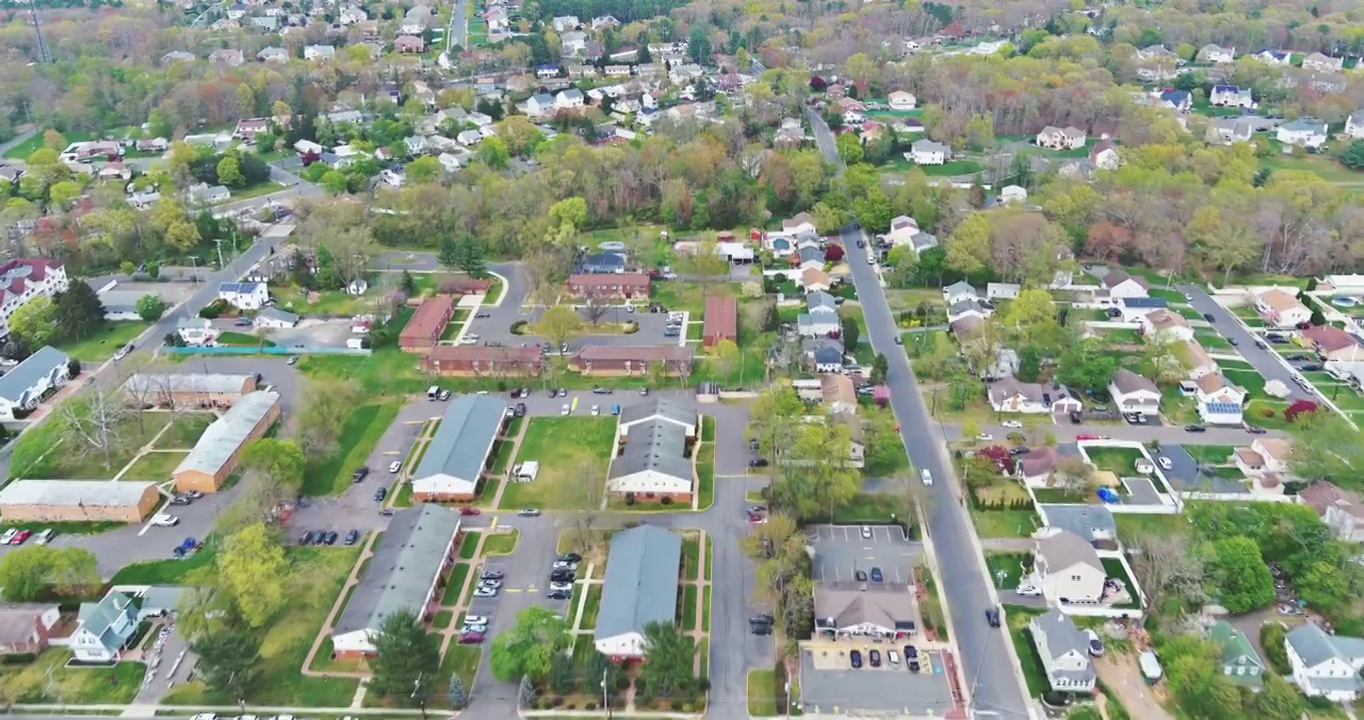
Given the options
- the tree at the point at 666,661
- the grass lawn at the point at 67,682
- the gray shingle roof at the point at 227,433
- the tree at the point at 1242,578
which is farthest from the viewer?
the gray shingle roof at the point at 227,433

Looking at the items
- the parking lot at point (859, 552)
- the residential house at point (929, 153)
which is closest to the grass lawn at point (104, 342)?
the parking lot at point (859, 552)

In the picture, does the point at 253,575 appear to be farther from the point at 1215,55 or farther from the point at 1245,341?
the point at 1215,55

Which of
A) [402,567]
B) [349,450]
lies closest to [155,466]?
[349,450]

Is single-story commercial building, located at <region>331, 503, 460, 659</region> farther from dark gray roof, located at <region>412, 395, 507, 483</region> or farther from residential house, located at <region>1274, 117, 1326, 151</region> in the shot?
residential house, located at <region>1274, 117, 1326, 151</region>

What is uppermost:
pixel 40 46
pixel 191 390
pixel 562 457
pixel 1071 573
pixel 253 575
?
pixel 40 46

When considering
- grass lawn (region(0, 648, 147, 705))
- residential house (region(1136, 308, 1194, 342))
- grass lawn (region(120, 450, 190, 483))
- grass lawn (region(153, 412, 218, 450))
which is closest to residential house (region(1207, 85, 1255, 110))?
residential house (region(1136, 308, 1194, 342))

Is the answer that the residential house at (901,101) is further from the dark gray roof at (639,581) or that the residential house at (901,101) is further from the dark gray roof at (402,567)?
the dark gray roof at (402,567)

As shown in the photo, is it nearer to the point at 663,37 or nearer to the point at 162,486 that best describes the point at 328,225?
the point at 162,486
